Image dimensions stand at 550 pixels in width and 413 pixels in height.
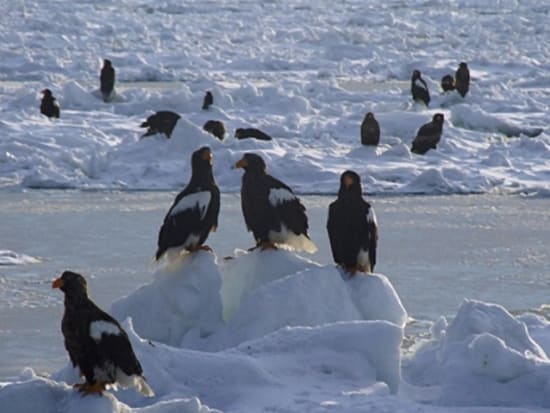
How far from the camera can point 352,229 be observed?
782 centimetres

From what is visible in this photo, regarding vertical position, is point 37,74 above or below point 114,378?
below

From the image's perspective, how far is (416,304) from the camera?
8.59 meters

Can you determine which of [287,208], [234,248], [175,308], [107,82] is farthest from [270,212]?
[107,82]

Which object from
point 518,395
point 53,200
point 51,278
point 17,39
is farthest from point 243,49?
point 518,395

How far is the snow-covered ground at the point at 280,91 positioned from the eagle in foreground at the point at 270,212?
17.2ft

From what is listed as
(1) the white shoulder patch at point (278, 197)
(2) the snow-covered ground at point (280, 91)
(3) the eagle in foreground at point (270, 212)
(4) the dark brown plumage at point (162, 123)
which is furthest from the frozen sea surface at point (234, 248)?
(4) the dark brown plumage at point (162, 123)

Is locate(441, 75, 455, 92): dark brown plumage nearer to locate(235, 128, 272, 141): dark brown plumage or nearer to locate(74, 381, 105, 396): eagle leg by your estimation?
locate(235, 128, 272, 141): dark brown plumage

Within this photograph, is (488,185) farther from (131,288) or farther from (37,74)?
(37,74)

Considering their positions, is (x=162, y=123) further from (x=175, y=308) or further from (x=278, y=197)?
(x=175, y=308)

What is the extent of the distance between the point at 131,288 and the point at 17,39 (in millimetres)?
23553

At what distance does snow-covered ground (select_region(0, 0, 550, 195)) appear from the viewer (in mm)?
14430

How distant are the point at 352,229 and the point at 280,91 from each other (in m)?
12.9

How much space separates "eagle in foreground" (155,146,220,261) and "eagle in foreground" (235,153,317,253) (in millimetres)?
218

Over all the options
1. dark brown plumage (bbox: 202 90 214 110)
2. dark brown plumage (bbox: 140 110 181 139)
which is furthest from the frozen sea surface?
dark brown plumage (bbox: 202 90 214 110)
